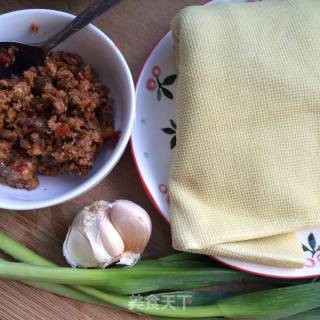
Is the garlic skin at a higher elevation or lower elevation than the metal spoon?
lower

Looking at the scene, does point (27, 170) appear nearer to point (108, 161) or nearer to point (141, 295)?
point (108, 161)

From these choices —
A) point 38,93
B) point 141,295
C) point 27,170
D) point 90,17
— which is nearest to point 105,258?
point 141,295

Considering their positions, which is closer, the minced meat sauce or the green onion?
the minced meat sauce

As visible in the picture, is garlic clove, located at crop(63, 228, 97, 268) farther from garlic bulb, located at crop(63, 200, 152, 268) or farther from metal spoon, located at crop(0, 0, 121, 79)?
metal spoon, located at crop(0, 0, 121, 79)

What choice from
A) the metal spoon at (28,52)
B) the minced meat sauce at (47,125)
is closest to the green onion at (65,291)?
the minced meat sauce at (47,125)

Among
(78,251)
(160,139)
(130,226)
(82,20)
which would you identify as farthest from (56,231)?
(82,20)

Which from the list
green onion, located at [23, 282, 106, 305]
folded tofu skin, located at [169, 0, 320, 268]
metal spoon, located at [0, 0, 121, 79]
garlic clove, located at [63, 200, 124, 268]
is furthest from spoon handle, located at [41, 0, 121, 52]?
green onion, located at [23, 282, 106, 305]
